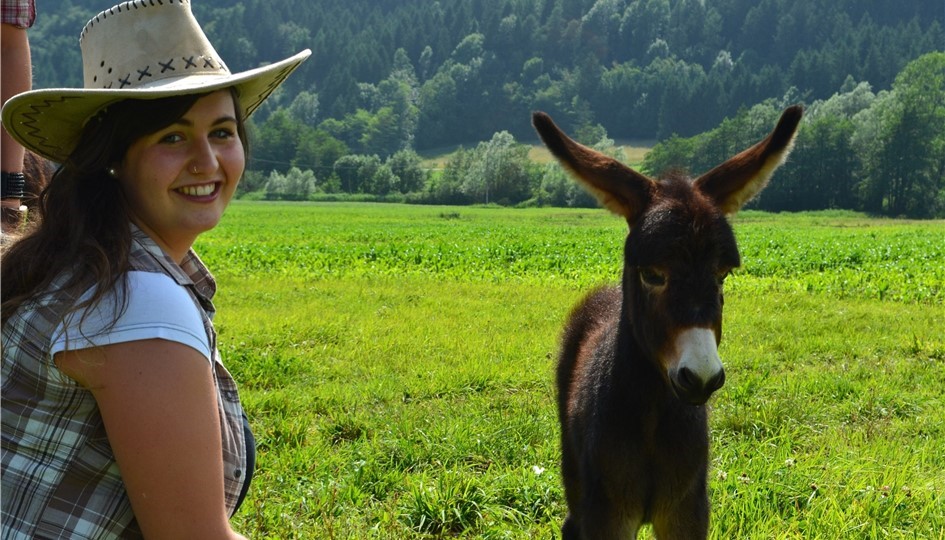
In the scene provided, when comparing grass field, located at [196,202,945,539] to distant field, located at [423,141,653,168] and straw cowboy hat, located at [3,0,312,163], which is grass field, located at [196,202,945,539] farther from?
distant field, located at [423,141,653,168]

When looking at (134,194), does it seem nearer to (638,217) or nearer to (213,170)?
(213,170)

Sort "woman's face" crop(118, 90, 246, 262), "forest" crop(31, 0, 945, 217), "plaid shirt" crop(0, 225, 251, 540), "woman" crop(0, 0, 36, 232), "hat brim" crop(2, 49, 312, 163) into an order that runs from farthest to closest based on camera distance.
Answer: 1. "forest" crop(31, 0, 945, 217)
2. "woman" crop(0, 0, 36, 232)
3. "woman's face" crop(118, 90, 246, 262)
4. "hat brim" crop(2, 49, 312, 163)
5. "plaid shirt" crop(0, 225, 251, 540)

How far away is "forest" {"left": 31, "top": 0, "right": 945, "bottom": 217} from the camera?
62.5m

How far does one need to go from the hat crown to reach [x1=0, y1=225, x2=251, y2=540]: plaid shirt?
0.56 m

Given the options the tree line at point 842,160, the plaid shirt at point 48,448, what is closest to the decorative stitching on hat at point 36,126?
the plaid shirt at point 48,448

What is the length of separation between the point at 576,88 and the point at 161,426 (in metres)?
149

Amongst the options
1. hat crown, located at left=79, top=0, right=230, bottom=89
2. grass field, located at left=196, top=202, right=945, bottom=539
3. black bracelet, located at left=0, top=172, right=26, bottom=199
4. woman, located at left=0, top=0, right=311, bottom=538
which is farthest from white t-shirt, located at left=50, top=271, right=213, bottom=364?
grass field, located at left=196, top=202, right=945, bottom=539

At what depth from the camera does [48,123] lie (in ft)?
6.35

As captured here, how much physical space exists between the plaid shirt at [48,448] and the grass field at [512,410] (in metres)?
1.84

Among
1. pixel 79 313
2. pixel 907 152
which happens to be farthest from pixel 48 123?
pixel 907 152

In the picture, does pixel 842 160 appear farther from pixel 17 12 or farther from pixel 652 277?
pixel 17 12

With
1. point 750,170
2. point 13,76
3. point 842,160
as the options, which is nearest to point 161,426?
point 750,170

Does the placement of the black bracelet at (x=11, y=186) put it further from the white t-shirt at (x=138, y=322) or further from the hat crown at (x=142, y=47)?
the white t-shirt at (x=138, y=322)

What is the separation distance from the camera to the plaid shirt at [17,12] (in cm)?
324
